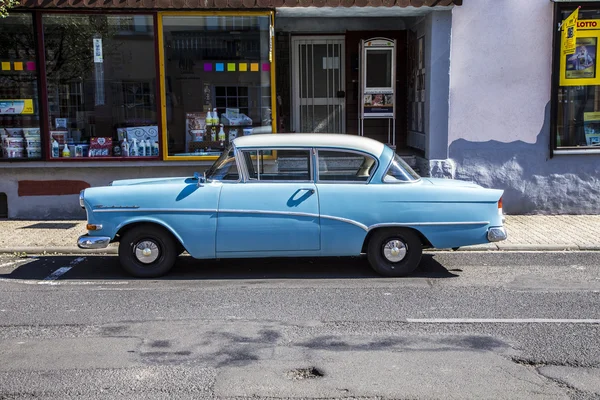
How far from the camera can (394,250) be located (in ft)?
24.8


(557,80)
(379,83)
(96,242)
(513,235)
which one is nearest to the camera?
(96,242)

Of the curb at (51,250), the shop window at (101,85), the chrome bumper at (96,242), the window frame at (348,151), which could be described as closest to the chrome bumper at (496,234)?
the window frame at (348,151)

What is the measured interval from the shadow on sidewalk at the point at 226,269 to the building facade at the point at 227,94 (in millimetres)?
Result: 2878

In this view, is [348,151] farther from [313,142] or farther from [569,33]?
[569,33]

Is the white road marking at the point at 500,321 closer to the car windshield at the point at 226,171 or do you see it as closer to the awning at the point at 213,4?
the car windshield at the point at 226,171

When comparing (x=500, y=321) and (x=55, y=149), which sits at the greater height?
(x=55, y=149)

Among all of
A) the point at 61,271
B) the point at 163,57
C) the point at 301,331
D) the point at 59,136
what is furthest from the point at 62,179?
the point at 301,331

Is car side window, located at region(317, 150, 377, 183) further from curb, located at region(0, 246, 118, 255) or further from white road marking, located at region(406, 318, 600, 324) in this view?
curb, located at region(0, 246, 118, 255)

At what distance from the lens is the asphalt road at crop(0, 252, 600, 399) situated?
4.62m

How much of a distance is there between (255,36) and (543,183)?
→ 536cm

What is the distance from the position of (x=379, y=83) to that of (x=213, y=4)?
3731 millimetres

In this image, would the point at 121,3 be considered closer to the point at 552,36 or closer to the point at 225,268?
the point at 225,268

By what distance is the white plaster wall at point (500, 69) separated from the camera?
11.0 m

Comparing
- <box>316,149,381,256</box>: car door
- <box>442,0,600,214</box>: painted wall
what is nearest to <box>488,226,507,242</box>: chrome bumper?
<box>316,149,381,256</box>: car door
